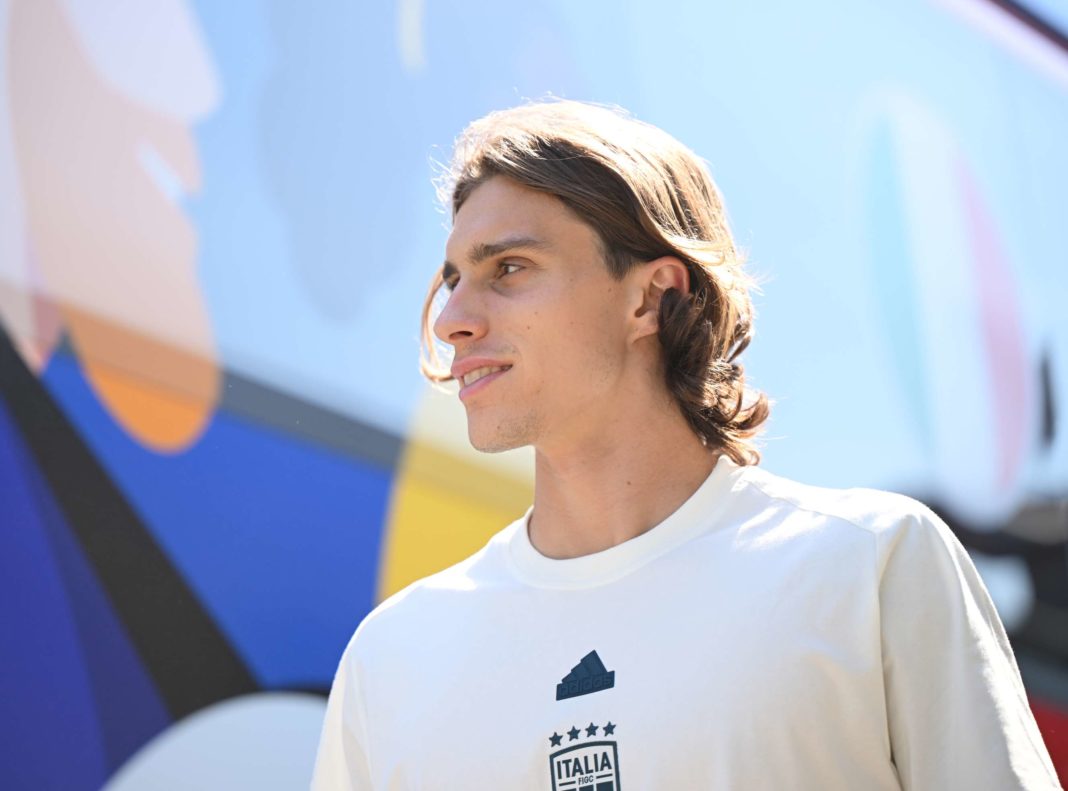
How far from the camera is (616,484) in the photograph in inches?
66.4

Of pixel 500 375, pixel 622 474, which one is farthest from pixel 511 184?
pixel 622 474

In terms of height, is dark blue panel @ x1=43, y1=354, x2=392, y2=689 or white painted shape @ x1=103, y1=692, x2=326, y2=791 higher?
dark blue panel @ x1=43, y1=354, x2=392, y2=689

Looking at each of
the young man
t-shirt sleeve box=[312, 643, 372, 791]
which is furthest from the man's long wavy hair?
t-shirt sleeve box=[312, 643, 372, 791]

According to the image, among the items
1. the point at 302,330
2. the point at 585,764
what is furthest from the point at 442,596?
the point at 302,330

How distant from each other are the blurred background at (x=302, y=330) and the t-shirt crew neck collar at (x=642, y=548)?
55 centimetres

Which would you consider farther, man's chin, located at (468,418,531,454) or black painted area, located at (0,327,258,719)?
black painted area, located at (0,327,258,719)

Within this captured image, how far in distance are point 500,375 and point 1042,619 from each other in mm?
1637

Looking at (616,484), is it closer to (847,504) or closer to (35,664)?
(847,504)

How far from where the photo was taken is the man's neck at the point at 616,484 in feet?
5.46

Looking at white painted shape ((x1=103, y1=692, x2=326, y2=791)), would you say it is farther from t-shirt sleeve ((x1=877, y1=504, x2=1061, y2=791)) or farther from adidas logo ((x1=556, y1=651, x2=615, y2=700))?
t-shirt sleeve ((x1=877, y1=504, x2=1061, y2=791))

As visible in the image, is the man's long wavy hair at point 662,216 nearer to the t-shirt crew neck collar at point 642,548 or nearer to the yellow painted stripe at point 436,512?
the t-shirt crew neck collar at point 642,548

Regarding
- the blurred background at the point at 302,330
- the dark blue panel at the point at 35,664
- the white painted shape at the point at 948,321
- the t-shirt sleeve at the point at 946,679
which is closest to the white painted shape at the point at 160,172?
the blurred background at the point at 302,330

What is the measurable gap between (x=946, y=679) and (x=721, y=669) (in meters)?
0.24

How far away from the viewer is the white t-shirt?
1.39m
